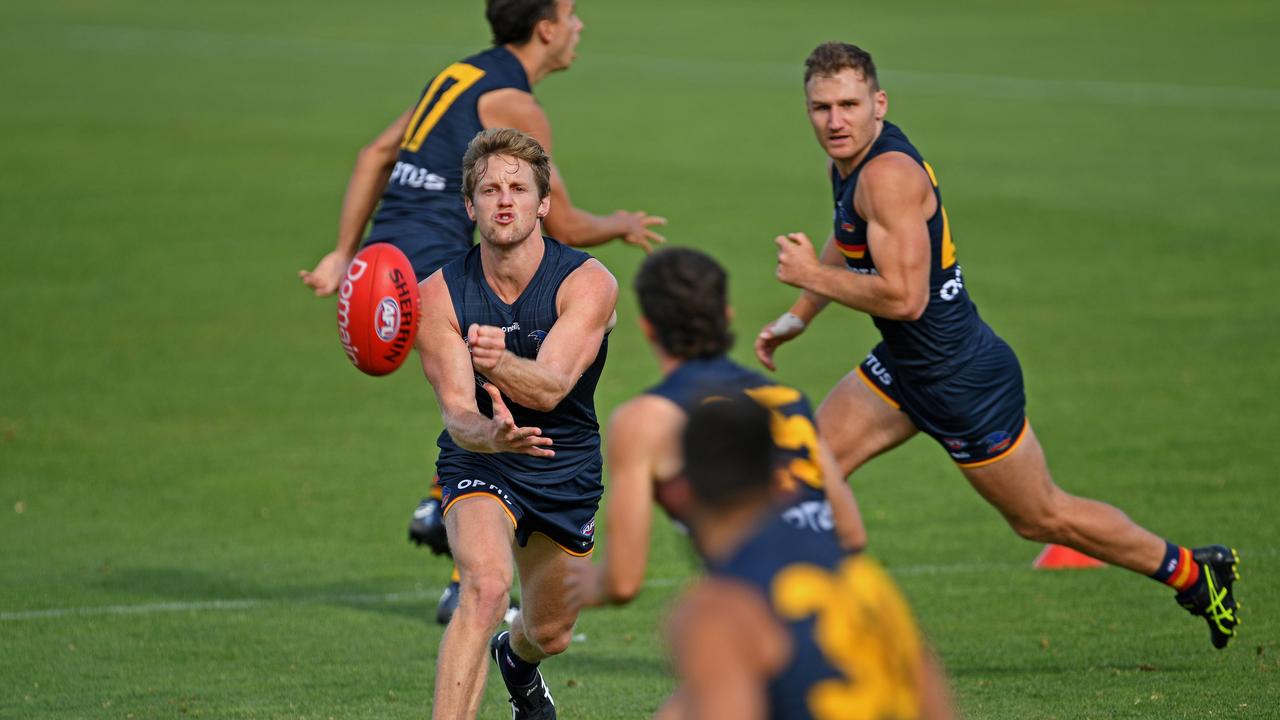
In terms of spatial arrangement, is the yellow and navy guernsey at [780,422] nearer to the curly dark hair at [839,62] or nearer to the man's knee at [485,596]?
the man's knee at [485,596]

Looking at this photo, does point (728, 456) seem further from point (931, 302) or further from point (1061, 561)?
point (1061, 561)

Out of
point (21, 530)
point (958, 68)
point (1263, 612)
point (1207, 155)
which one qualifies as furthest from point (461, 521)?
point (958, 68)

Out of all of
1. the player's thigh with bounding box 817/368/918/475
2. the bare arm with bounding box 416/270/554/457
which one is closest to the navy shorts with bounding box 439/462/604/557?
the bare arm with bounding box 416/270/554/457

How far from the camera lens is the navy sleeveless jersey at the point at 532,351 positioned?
708cm

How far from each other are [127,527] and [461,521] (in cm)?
508

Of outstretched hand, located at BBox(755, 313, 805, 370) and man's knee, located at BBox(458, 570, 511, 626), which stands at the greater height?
outstretched hand, located at BBox(755, 313, 805, 370)

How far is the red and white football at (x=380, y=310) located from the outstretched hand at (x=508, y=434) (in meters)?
0.61

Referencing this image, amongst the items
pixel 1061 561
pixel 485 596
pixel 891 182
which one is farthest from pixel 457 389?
pixel 1061 561

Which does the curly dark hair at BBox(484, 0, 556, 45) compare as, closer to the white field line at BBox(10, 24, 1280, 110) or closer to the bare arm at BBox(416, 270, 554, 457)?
the bare arm at BBox(416, 270, 554, 457)

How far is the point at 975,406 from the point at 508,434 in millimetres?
2454

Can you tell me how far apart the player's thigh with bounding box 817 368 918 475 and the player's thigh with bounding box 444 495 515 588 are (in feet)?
6.27

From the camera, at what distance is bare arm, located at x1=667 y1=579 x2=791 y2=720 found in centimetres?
383

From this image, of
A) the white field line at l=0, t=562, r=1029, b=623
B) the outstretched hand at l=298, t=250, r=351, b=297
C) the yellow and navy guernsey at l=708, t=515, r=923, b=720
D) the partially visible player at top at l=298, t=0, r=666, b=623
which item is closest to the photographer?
the yellow and navy guernsey at l=708, t=515, r=923, b=720

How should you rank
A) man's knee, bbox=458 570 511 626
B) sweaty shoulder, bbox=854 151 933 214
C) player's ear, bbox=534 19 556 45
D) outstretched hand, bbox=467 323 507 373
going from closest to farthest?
outstretched hand, bbox=467 323 507 373
man's knee, bbox=458 570 511 626
sweaty shoulder, bbox=854 151 933 214
player's ear, bbox=534 19 556 45
